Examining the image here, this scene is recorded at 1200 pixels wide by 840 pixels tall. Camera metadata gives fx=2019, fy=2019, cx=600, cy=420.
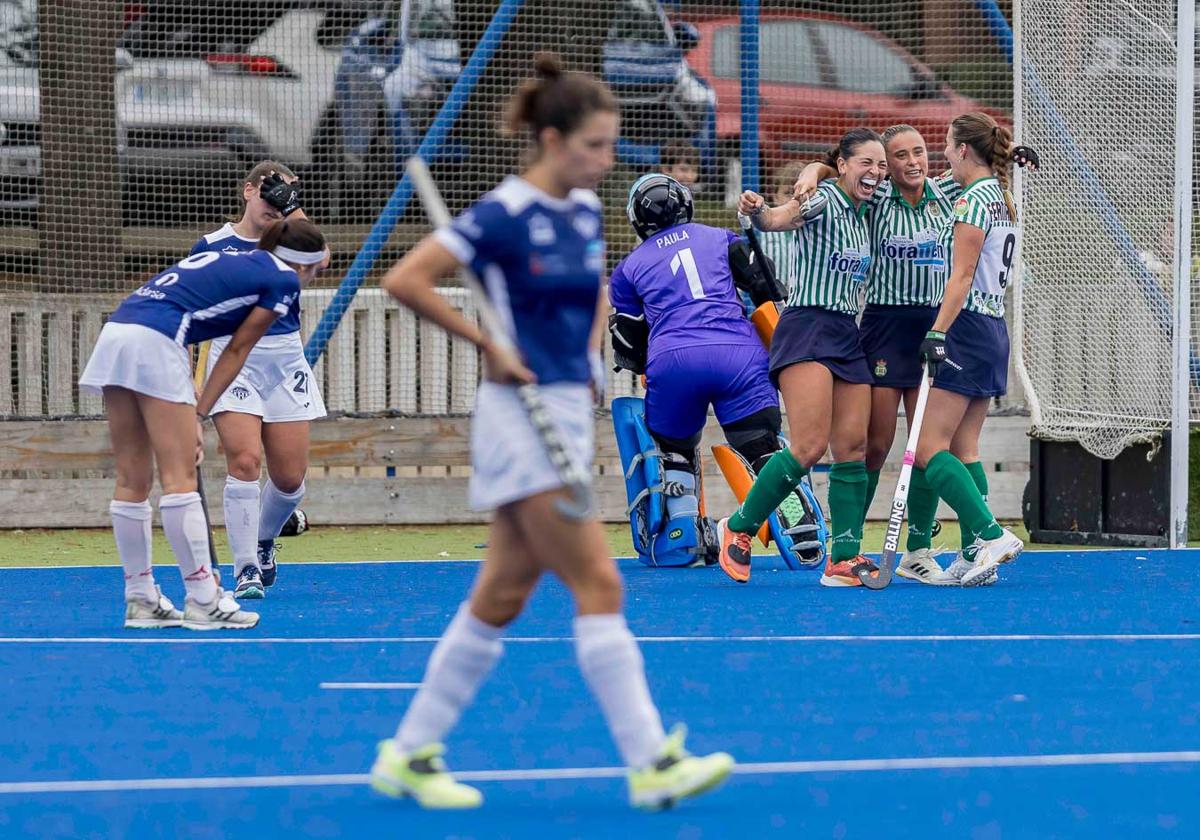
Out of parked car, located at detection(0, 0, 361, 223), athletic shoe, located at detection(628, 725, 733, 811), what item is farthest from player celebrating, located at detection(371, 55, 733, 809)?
parked car, located at detection(0, 0, 361, 223)

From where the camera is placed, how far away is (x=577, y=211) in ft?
15.4

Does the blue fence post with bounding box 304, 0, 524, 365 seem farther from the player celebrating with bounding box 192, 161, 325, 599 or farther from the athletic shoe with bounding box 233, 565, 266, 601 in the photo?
the athletic shoe with bounding box 233, 565, 266, 601

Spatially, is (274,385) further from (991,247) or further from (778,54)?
(778,54)

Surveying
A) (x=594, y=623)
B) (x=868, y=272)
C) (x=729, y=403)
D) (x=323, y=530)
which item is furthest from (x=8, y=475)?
(x=594, y=623)

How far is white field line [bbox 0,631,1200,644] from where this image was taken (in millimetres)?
7340

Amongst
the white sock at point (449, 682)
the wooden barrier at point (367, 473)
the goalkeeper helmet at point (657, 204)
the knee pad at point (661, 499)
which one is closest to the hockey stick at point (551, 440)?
the white sock at point (449, 682)

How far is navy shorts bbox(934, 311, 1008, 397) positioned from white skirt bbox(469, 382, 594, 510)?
444 cm

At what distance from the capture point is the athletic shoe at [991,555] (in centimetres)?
891

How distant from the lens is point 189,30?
1363 centimetres

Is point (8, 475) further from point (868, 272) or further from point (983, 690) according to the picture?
point (983, 690)

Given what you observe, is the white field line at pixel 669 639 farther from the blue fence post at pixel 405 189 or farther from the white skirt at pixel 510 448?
the blue fence post at pixel 405 189

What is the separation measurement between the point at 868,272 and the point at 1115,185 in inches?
117

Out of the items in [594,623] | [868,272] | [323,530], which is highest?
[868,272]

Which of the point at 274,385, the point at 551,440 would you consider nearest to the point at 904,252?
the point at 274,385
